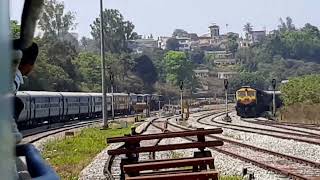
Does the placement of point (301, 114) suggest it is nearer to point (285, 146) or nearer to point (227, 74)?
point (285, 146)

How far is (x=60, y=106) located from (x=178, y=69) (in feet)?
240

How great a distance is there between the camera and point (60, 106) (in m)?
46.2

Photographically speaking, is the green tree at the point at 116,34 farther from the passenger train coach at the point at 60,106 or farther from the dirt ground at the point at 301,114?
the dirt ground at the point at 301,114

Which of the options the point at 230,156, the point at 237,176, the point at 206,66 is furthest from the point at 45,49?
the point at 206,66

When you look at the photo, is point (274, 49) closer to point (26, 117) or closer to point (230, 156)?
point (26, 117)

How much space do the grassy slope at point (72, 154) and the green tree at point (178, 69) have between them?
90108 mm

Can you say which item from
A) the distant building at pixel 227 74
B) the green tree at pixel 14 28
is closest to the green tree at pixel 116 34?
the distant building at pixel 227 74

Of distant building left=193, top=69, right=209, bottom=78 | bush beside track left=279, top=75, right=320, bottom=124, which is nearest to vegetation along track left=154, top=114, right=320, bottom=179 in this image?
bush beside track left=279, top=75, right=320, bottom=124

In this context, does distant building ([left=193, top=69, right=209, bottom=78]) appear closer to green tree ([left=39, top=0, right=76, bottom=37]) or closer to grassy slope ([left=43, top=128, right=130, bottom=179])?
green tree ([left=39, top=0, right=76, bottom=37])

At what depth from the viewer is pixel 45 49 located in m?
74.7

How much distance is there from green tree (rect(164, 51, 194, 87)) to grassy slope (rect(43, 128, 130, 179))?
9011 cm

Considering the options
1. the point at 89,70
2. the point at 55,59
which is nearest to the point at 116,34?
the point at 89,70

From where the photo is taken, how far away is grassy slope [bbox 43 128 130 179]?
14804 mm

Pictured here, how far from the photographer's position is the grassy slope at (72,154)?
14.8 m
